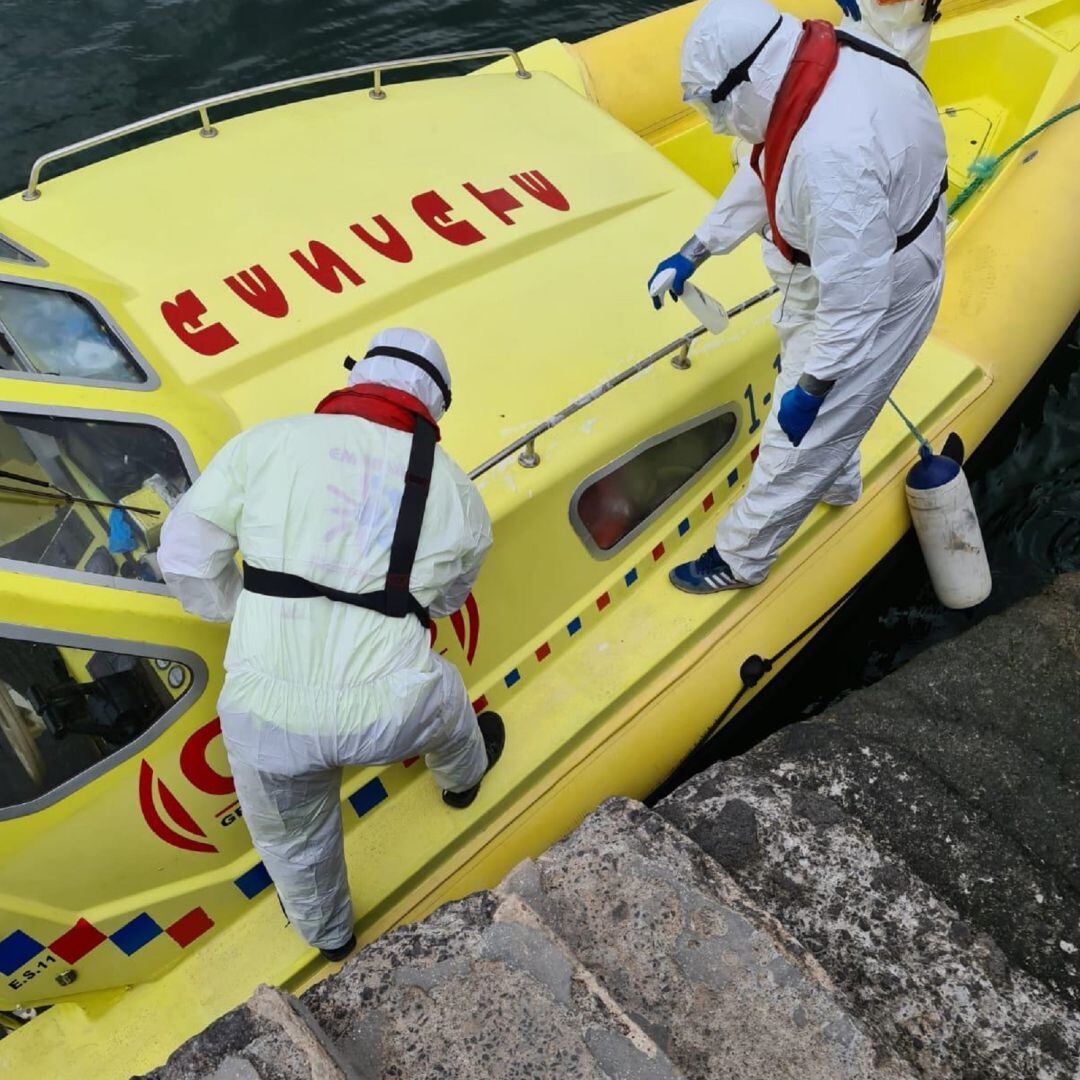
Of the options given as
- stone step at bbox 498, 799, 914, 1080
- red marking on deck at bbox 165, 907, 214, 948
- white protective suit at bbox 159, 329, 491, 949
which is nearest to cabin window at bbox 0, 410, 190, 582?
white protective suit at bbox 159, 329, 491, 949

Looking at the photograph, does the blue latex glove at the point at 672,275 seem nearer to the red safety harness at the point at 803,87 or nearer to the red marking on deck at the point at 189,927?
the red safety harness at the point at 803,87

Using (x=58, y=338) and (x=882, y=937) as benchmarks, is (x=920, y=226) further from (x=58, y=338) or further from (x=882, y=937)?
(x=58, y=338)

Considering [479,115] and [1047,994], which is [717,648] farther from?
[479,115]

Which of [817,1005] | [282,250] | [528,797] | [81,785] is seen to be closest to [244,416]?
[282,250]

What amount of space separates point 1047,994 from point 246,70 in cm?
721

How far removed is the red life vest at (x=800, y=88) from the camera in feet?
8.90

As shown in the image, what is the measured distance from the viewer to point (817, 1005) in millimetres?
1922

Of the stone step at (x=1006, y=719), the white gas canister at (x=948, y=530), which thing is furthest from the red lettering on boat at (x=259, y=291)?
the white gas canister at (x=948, y=530)

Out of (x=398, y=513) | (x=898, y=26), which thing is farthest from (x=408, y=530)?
(x=898, y=26)

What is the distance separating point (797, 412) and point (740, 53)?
999mm

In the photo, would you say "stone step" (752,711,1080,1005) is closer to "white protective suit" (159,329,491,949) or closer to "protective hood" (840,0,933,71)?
"white protective suit" (159,329,491,949)

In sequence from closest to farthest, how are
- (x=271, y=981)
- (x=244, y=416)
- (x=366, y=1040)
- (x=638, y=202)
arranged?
Result: (x=366, y=1040)
(x=271, y=981)
(x=244, y=416)
(x=638, y=202)

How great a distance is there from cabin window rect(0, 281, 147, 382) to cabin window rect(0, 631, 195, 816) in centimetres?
86

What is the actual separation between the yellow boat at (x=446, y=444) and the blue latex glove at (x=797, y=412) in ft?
1.56
